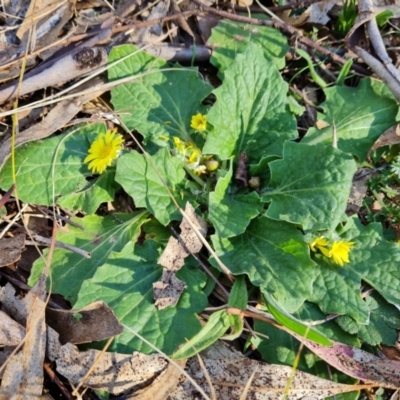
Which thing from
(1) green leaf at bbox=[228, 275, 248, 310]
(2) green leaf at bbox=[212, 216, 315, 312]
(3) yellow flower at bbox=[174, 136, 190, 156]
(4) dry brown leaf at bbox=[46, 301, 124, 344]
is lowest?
(1) green leaf at bbox=[228, 275, 248, 310]

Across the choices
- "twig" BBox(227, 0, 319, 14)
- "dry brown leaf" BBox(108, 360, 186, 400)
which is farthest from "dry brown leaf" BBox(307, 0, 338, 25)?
"dry brown leaf" BBox(108, 360, 186, 400)

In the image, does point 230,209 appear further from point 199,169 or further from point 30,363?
point 30,363

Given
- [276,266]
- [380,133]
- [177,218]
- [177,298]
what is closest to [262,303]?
[276,266]

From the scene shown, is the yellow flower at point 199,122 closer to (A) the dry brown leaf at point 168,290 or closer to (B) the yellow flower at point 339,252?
(A) the dry brown leaf at point 168,290

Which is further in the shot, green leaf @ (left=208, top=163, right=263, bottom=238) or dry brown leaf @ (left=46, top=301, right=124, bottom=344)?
green leaf @ (left=208, top=163, right=263, bottom=238)

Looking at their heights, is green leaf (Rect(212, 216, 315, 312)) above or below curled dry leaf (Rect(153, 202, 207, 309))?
below

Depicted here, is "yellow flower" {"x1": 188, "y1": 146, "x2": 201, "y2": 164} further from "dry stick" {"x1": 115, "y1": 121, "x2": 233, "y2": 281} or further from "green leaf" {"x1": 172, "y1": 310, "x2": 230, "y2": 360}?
"green leaf" {"x1": 172, "y1": 310, "x2": 230, "y2": 360}

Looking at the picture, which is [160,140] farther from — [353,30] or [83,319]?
[353,30]
